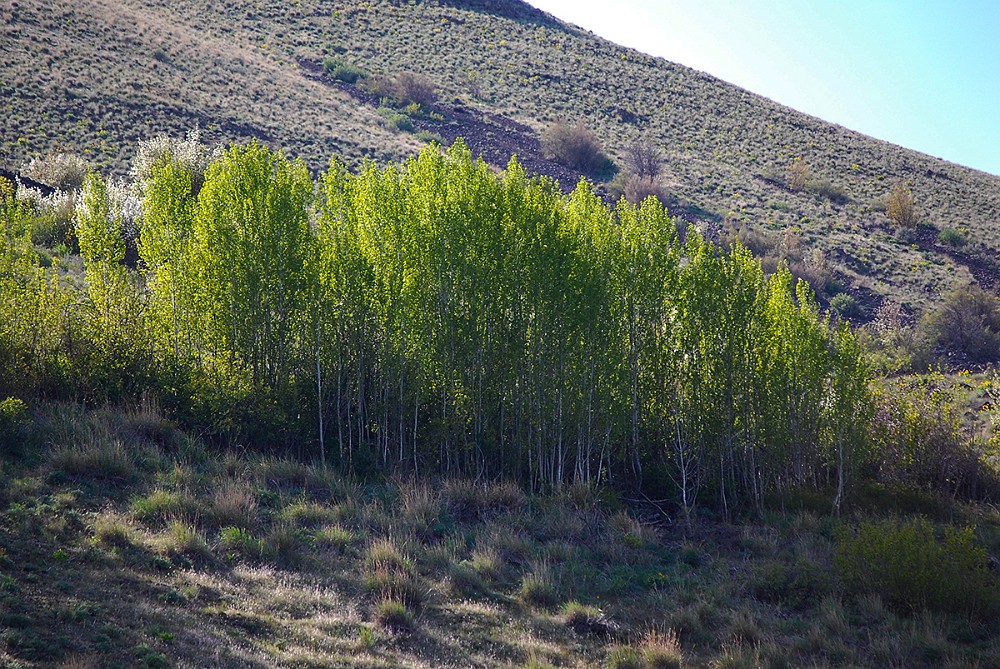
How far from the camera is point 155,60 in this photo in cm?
4181

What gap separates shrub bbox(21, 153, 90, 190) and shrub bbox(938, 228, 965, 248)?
39874 millimetres

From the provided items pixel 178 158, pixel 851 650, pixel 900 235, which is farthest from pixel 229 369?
pixel 900 235

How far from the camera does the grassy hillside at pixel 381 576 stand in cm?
802

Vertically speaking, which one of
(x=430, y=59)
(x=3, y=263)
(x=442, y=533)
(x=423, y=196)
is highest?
(x=430, y=59)

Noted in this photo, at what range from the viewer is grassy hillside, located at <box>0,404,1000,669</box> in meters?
8.02

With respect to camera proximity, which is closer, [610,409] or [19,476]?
[19,476]

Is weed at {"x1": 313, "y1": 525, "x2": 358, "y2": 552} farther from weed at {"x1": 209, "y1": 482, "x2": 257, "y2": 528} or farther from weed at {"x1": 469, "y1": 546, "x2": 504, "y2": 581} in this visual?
weed at {"x1": 469, "y1": 546, "x2": 504, "y2": 581}

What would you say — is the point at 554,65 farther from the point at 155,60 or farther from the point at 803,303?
the point at 803,303

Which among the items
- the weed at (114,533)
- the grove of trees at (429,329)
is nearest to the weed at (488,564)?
the grove of trees at (429,329)

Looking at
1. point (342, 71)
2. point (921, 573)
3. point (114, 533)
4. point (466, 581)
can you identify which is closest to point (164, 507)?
point (114, 533)

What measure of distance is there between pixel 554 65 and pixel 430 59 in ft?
31.7

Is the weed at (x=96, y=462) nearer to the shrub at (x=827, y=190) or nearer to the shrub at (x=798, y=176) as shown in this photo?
the shrub at (x=798, y=176)

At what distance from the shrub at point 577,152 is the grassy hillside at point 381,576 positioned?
31.7m

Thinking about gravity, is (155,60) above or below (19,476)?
above
